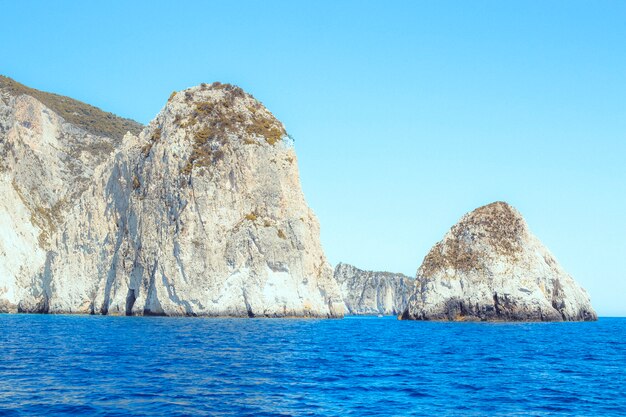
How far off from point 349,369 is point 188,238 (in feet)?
182

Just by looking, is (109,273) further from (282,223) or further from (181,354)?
(181,354)

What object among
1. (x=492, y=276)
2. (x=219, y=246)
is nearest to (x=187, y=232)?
(x=219, y=246)

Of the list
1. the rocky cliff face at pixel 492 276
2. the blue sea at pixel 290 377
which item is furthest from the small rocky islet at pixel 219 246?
the blue sea at pixel 290 377

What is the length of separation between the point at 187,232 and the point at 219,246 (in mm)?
4443

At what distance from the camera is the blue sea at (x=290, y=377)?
22406mm

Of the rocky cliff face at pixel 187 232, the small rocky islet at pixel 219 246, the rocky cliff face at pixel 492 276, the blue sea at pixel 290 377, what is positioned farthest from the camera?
the rocky cliff face at pixel 492 276

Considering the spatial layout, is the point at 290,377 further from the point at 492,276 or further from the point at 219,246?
the point at 492,276

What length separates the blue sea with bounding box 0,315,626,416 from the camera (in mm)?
22406

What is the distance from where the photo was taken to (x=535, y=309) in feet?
301

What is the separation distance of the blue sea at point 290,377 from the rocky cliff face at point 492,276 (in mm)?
42275

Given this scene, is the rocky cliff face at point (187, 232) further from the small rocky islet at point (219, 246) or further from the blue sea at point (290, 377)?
the blue sea at point (290, 377)

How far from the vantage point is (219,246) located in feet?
282

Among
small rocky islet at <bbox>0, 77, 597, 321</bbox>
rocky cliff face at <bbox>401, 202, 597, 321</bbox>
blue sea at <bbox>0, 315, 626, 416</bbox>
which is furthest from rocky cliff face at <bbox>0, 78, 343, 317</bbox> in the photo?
blue sea at <bbox>0, 315, 626, 416</bbox>

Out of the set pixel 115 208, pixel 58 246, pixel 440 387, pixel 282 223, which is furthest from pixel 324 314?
pixel 440 387
